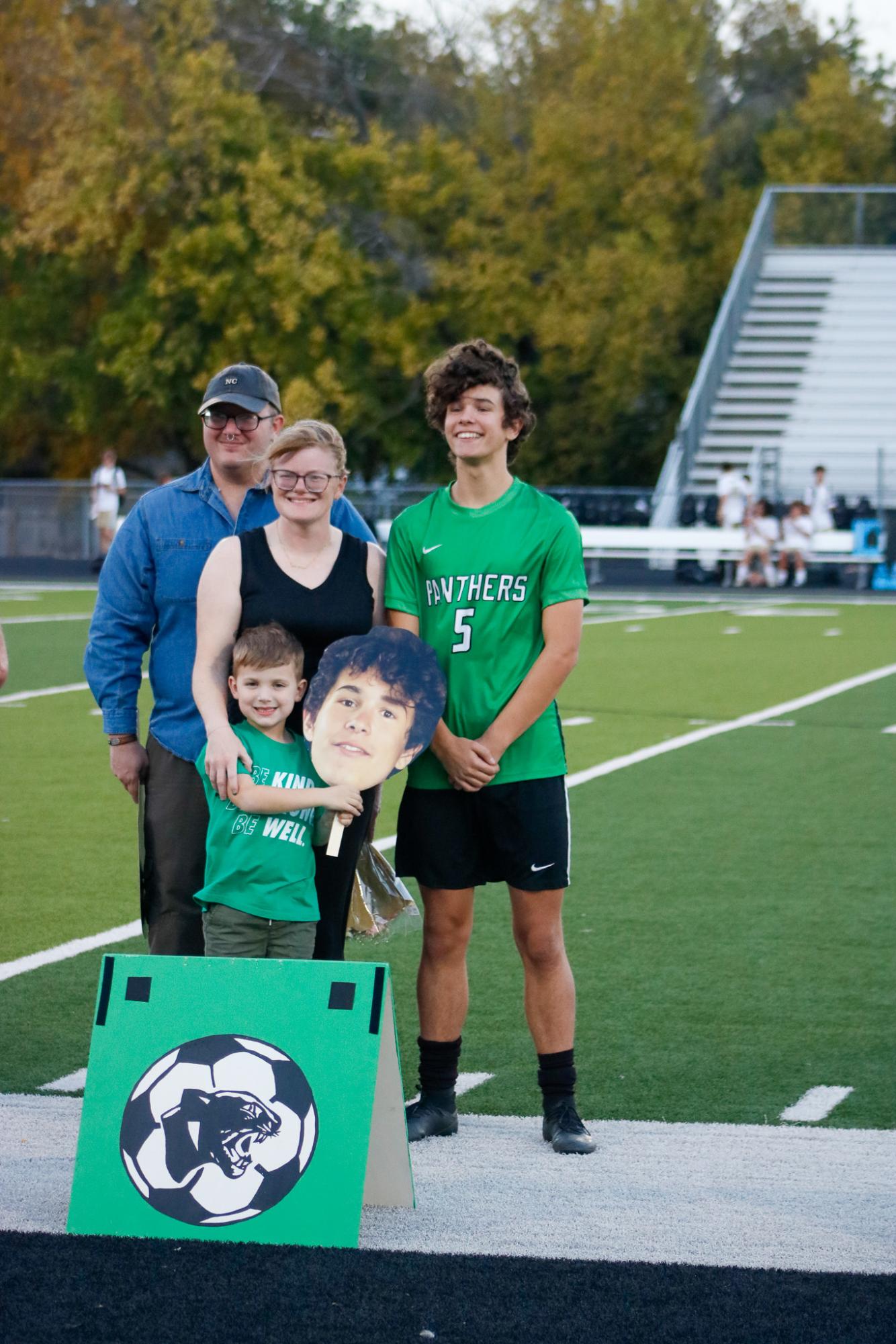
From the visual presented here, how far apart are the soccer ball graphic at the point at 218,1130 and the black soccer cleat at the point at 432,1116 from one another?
2.53 feet

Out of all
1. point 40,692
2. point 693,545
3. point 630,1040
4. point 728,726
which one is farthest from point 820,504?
point 630,1040

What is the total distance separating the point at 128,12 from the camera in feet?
132

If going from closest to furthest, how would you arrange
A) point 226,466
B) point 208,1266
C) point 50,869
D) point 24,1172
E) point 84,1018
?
point 208,1266 < point 24,1172 < point 226,466 < point 84,1018 < point 50,869

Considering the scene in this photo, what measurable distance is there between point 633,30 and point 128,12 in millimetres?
10515

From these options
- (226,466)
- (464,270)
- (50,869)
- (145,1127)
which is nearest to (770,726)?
(50,869)

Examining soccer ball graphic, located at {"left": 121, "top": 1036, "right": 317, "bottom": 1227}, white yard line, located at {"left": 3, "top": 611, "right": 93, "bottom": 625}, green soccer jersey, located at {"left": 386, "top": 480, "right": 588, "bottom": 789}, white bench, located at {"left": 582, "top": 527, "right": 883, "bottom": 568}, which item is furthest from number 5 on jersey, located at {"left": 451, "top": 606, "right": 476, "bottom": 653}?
white bench, located at {"left": 582, "top": 527, "right": 883, "bottom": 568}

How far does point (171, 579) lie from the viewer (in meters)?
4.84

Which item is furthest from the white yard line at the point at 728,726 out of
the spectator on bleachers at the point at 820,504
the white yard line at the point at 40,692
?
the spectator on bleachers at the point at 820,504

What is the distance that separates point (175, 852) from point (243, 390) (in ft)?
3.75

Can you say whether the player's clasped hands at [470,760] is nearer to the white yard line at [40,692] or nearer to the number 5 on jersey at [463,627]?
the number 5 on jersey at [463,627]

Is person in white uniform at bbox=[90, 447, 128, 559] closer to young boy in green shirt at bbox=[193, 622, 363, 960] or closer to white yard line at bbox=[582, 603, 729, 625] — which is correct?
white yard line at bbox=[582, 603, 729, 625]

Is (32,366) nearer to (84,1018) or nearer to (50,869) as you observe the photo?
(50,869)

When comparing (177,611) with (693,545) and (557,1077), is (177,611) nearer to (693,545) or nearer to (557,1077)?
(557,1077)

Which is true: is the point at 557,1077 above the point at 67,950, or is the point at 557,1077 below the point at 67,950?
above
